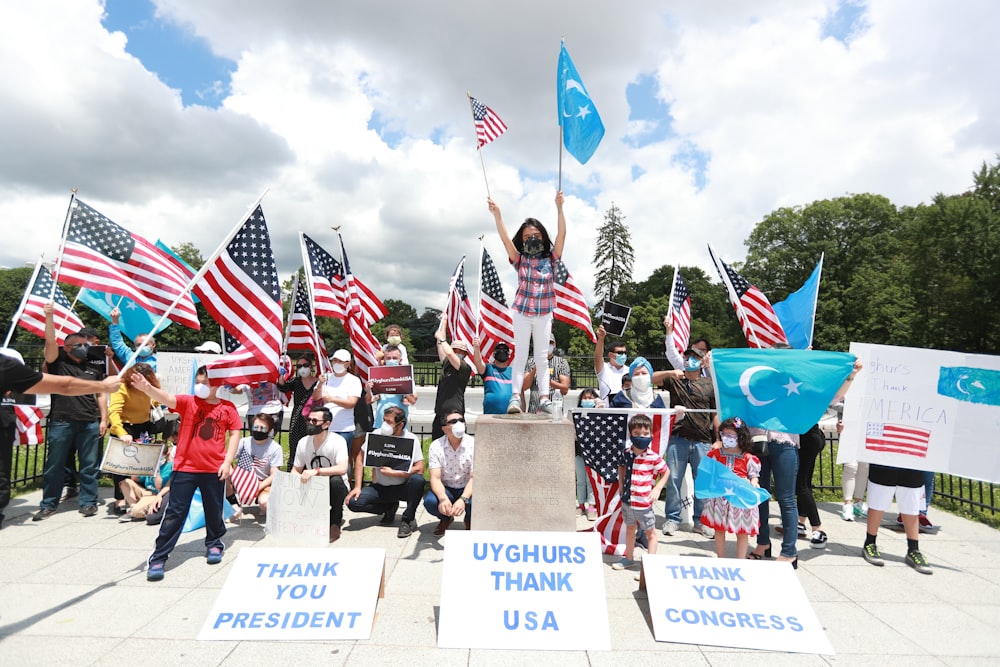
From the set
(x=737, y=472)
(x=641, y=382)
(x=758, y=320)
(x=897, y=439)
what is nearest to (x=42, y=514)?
(x=641, y=382)

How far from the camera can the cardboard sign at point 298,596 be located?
400 cm

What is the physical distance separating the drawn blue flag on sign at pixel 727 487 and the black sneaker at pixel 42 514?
315 inches

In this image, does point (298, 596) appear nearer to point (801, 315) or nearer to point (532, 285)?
point (532, 285)

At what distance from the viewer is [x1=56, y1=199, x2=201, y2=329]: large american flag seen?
6.58 meters

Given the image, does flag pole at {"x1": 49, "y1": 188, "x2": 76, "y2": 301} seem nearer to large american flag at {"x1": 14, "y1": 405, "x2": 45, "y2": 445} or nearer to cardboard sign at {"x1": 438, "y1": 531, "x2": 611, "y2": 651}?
large american flag at {"x1": 14, "y1": 405, "x2": 45, "y2": 445}

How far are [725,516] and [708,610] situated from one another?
47.3 inches

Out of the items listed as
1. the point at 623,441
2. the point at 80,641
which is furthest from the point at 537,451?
the point at 80,641

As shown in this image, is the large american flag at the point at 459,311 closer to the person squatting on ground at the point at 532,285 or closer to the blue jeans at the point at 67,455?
the person squatting on ground at the point at 532,285

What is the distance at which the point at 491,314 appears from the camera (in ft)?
26.9

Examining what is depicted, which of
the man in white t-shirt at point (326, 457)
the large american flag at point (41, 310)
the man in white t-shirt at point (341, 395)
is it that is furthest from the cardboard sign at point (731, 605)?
the large american flag at point (41, 310)

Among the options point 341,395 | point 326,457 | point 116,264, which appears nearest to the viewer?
point 326,457

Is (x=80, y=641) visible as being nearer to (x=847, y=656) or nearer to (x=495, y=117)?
(x=847, y=656)

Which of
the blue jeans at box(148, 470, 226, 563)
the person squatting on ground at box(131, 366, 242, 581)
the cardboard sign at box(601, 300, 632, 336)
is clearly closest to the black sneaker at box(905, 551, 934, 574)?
the cardboard sign at box(601, 300, 632, 336)

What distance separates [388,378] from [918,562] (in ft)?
21.2
